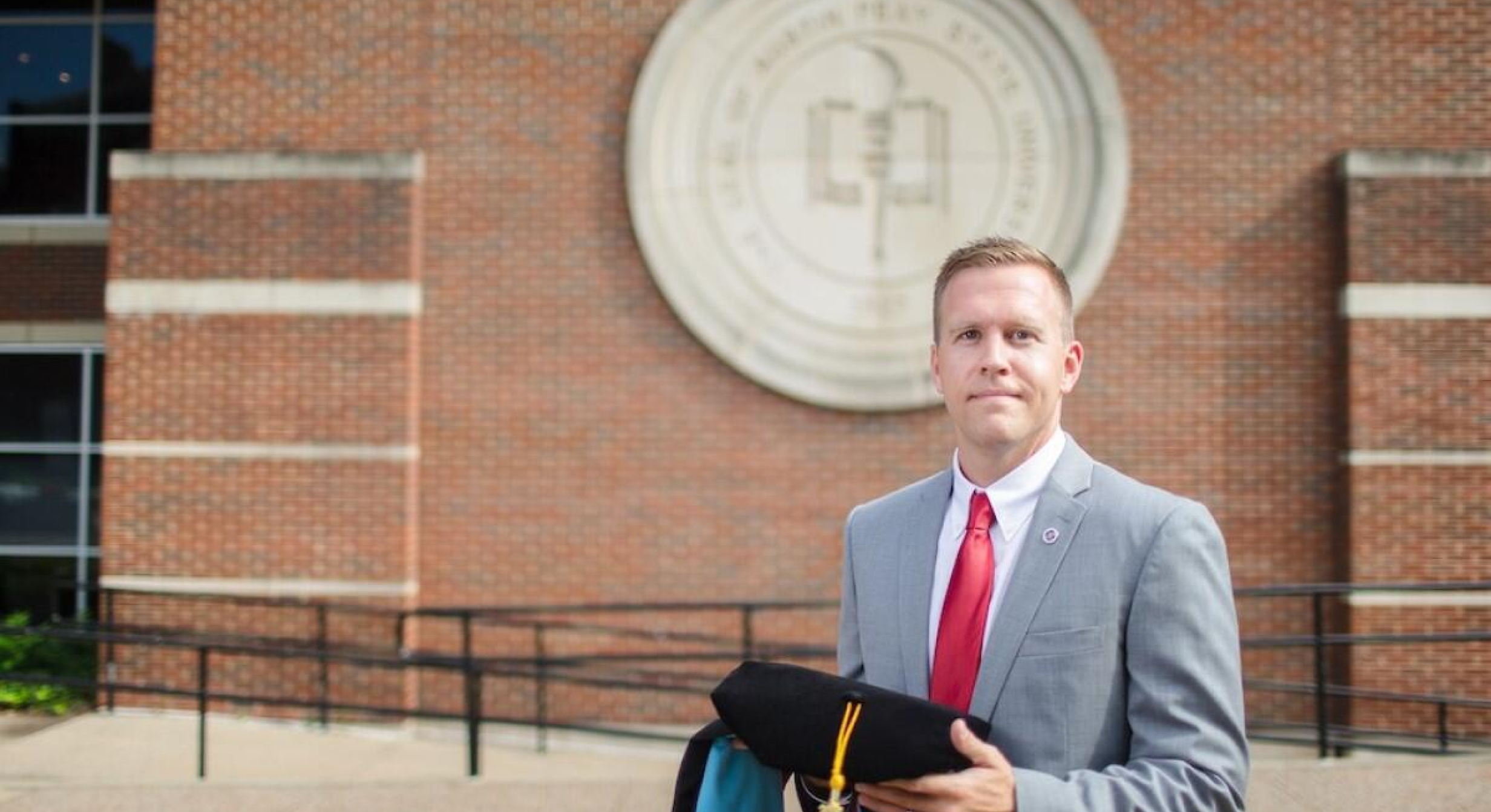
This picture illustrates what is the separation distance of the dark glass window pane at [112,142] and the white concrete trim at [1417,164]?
32.9 ft

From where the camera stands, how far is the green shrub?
949 centimetres

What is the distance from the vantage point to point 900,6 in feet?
30.2

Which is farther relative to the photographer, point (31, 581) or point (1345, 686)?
point (31, 581)

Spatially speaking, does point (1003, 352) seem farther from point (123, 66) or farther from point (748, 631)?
point (123, 66)

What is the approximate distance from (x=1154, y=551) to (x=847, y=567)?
619 millimetres

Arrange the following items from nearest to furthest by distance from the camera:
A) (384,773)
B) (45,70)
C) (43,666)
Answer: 1. (384,773)
2. (43,666)
3. (45,70)

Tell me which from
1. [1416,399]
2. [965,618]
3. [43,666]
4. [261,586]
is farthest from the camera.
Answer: [43,666]

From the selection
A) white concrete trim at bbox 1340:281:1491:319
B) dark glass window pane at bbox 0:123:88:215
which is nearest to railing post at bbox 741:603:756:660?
white concrete trim at bbox 1340:281:1491:319

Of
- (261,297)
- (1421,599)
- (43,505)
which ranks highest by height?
(261,297)

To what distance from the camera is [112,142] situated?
11.7m

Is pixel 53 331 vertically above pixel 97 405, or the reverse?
pixel 53 331

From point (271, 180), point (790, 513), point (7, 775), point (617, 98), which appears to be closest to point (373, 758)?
point (7, 775)

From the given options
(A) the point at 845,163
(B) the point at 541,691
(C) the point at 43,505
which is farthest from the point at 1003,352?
(C) the point at 43,505

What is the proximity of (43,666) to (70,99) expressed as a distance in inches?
202
